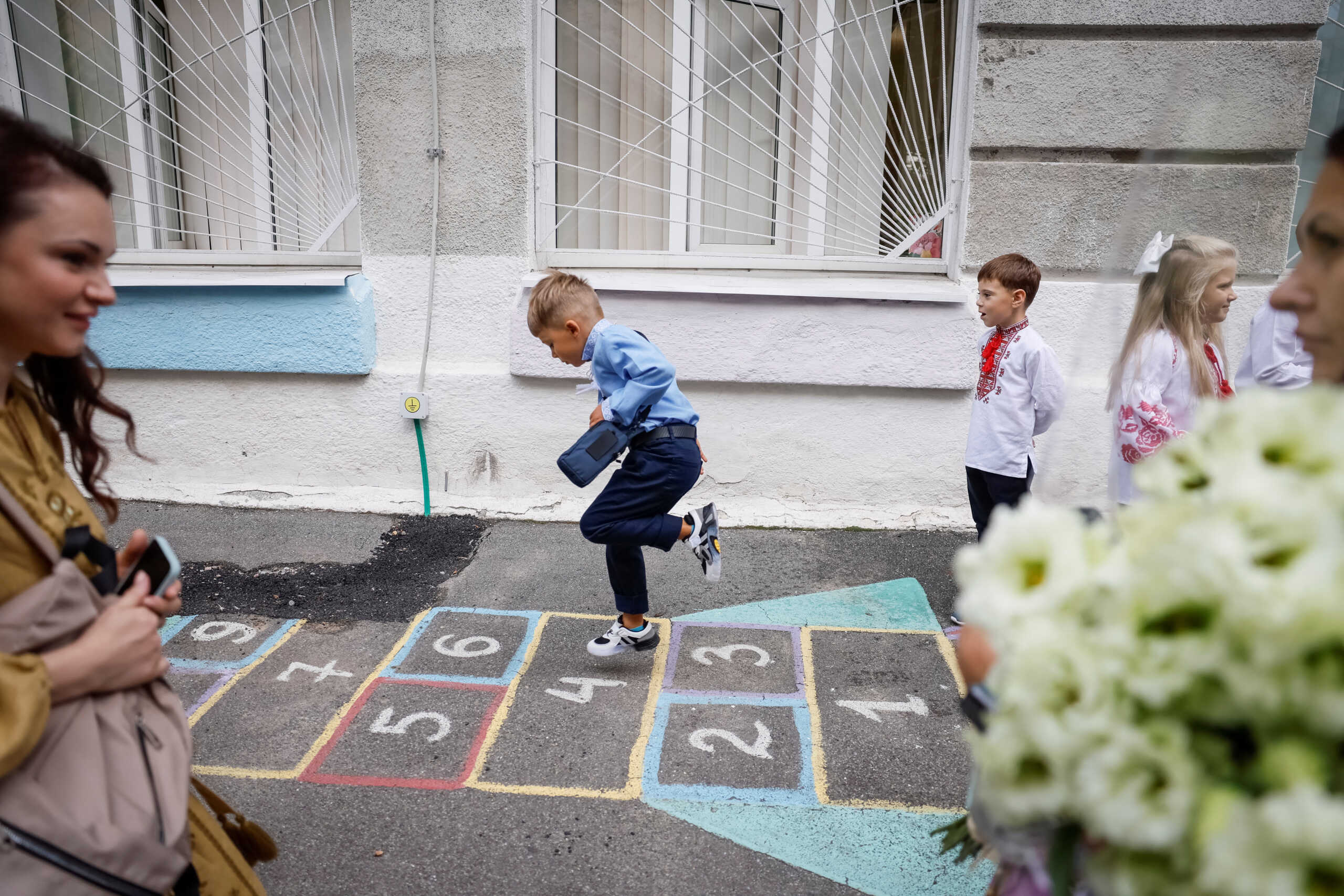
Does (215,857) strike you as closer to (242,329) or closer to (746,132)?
(242,329)

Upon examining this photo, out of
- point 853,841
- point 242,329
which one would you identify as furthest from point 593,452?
point 242,329

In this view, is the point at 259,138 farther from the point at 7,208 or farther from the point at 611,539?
the point at 7,208

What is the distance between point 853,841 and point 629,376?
1.81 m

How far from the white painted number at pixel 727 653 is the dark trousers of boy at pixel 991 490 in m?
1.15

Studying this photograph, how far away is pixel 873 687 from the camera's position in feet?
10.9

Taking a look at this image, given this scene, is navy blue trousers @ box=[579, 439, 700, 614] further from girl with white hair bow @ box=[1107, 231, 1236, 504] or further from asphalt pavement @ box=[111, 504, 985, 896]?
girl with white hair bow @ box=[1107, 231, 1236, 504]

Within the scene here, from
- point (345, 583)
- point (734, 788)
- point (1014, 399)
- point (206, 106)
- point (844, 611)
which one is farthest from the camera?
point (206, 106)

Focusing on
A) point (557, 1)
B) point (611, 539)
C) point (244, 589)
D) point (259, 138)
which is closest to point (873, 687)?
point (611, 539)

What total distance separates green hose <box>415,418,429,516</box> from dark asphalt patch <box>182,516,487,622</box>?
0.33m

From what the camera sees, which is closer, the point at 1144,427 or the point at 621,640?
the point at 1144,427

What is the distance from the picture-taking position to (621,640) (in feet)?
11.5

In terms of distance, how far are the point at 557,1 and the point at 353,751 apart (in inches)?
167

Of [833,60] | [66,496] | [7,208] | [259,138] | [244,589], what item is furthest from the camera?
[259,138]

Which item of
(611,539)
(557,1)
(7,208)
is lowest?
(611,539)
